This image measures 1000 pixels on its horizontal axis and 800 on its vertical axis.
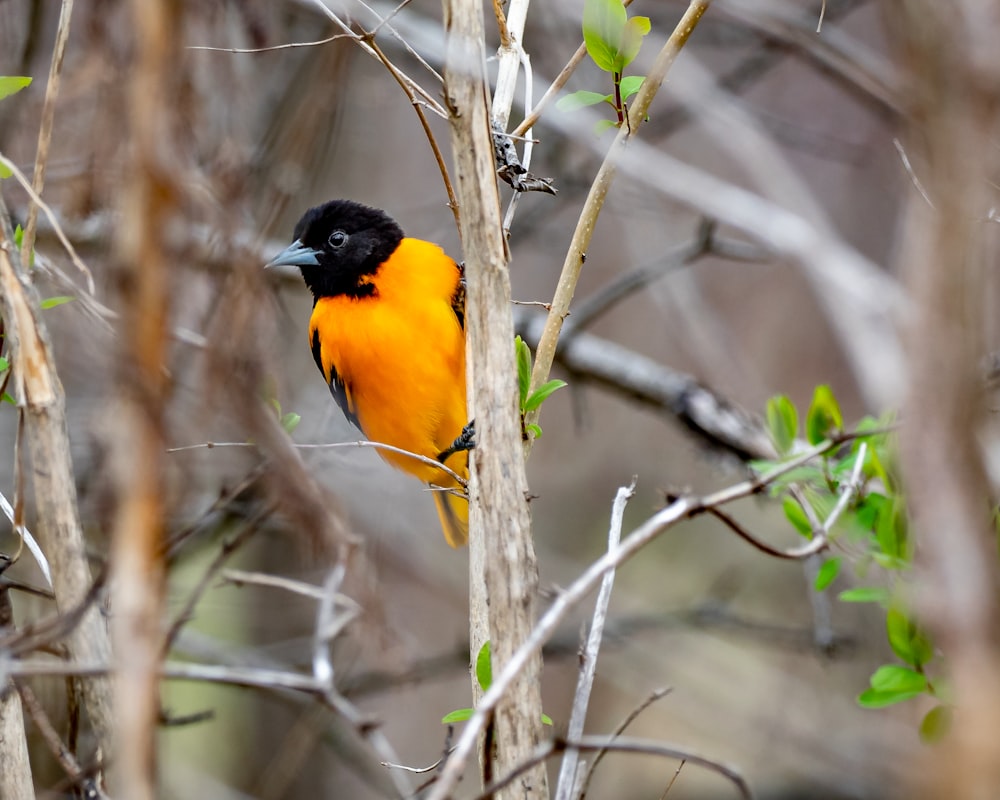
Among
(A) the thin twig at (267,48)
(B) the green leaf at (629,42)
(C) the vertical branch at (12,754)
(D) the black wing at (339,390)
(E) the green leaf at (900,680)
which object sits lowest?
(C) the vertical branch at (12,754)

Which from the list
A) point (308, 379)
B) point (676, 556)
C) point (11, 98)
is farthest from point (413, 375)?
point (676, 556)

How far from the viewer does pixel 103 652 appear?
135 centimetres

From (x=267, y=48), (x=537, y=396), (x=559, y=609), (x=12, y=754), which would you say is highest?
(x=267, y=48)

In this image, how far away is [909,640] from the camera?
188 centimetres

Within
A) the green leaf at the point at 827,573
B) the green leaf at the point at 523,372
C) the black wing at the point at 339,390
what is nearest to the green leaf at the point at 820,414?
the green leaf at the point at 827,573

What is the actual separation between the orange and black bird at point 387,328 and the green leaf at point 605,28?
1.76 metres

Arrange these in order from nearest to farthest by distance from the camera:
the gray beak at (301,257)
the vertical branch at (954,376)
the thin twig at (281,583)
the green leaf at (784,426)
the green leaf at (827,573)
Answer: the vertical branch at (954,376) < the thin twig at (281,583) < the green leaf at (827,573) < the green leaf at (784,426) < the gray beak at (301,257)

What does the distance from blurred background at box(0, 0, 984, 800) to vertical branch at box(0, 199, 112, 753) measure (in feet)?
0.27

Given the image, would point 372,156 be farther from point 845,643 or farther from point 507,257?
point 507,257

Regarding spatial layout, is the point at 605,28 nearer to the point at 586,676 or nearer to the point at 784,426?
the point at 586,676

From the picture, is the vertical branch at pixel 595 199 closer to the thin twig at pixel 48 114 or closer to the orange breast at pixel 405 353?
the thin twig at pixel 48 114

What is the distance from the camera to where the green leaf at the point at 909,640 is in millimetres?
1871

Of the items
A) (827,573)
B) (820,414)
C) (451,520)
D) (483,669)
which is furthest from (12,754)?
(451,520)

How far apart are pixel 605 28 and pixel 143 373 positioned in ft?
3.63
